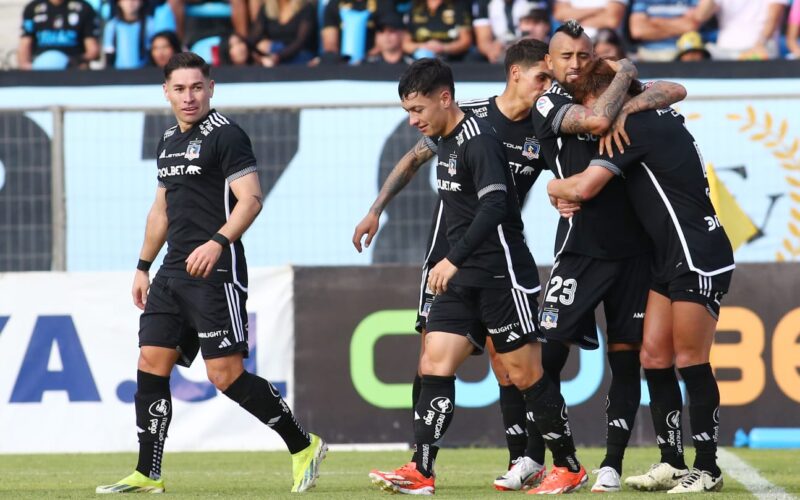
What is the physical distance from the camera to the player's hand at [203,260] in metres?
6.60

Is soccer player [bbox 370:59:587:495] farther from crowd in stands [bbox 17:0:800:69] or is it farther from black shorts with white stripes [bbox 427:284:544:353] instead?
crowd in stands [bbox 17:0:800:69]

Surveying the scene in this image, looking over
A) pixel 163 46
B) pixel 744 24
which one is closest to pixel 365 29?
pixel 163 46

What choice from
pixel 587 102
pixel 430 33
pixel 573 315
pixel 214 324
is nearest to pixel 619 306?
pixel 573 315

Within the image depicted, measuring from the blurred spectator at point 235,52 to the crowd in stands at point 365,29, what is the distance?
1 cm

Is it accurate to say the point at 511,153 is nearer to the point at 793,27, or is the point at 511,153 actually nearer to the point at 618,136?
the point at 618,136

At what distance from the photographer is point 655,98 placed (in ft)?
21.4

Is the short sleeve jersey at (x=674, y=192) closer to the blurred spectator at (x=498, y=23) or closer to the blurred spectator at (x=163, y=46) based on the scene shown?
the blurred spectator at (x=498, y=23)

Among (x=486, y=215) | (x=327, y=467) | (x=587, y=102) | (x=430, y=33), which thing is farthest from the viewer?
(x=430, y=33)

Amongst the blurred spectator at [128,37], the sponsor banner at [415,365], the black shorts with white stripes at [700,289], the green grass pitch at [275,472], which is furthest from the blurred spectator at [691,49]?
the black shorts with white stripes at [700,289]

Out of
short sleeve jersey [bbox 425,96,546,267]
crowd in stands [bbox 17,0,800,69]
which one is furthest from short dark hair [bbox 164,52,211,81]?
crowd in stands [bbox 17,0,800,69]

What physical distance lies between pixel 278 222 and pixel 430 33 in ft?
11.9

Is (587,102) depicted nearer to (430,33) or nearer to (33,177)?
(33,177)

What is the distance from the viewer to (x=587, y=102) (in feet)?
22.0

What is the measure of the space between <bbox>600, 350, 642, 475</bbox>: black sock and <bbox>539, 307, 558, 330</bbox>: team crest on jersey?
38 centimetres
